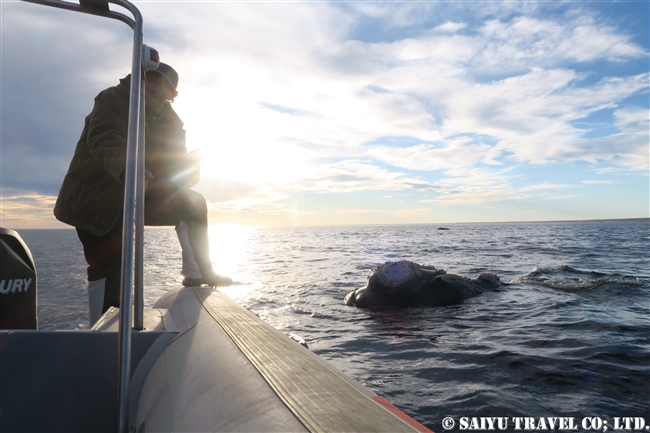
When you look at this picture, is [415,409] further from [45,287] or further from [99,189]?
[45,287]

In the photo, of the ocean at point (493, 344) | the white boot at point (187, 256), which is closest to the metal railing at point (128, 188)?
the white boot at point (187, 256)

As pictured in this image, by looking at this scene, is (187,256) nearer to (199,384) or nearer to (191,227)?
(191,227)

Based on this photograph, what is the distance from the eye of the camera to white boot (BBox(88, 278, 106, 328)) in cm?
246

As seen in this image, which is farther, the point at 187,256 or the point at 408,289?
the point at 408,289

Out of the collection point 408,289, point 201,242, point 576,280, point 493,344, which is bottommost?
point 493,344

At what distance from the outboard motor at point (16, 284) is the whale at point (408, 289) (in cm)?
512

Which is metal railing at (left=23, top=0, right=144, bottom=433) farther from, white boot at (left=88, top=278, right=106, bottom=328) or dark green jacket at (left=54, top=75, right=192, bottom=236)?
white boot at (left=88, top=278, right=106, bottom=328)

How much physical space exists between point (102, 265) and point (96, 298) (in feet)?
0.74

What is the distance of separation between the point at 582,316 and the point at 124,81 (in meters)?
6.13

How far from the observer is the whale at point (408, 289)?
255 inches

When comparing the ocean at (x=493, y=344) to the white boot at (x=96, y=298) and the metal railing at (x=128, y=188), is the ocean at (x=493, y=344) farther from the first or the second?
the metal railing at (x=128, y=188)

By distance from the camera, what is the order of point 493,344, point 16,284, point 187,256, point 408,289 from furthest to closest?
point 408,289 < point 493,344 < point 187,256 < point 16,284

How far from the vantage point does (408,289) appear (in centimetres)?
657

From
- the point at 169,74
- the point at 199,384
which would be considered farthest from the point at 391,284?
the point at 199,384
